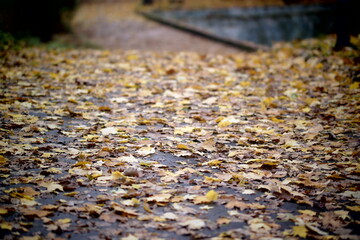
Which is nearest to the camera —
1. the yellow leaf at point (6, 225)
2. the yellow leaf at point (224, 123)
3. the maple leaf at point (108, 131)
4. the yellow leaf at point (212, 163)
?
the yellow leaf at point (6, 225)

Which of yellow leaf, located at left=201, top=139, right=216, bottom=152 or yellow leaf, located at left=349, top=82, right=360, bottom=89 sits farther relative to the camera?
yellow leaf, located at left=349, top=82, right=360, bottom=89

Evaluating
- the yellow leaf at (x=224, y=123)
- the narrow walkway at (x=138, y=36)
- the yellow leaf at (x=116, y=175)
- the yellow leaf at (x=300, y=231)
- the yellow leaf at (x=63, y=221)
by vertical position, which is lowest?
the yellow leaf at (x=63, y=221)

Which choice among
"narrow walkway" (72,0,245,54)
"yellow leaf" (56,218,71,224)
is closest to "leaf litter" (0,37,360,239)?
"yellow leaf" (56,218,71,224)

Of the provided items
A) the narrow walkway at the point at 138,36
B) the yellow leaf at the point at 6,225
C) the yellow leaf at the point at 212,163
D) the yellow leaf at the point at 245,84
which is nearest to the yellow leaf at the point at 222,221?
the yellow leaf at the point at 212,163

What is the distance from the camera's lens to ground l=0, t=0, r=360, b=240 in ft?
8.62

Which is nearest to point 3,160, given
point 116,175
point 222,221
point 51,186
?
point 51,186

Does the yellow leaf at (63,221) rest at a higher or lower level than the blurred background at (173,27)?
lower

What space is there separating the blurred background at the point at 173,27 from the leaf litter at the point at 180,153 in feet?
10.6

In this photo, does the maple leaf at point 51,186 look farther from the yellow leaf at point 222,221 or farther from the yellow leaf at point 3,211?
the yellow leaf at point 222,221

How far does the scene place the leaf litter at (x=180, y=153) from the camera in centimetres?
263

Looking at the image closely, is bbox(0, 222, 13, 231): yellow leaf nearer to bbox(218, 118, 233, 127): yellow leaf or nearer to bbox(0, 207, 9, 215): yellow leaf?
bbox(0, 207, 9, 215): yellow leaf

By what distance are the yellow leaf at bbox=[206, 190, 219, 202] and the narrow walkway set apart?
21.3ft

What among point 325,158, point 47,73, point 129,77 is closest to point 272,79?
point 129,77

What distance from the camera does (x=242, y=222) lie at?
8.68 feet
